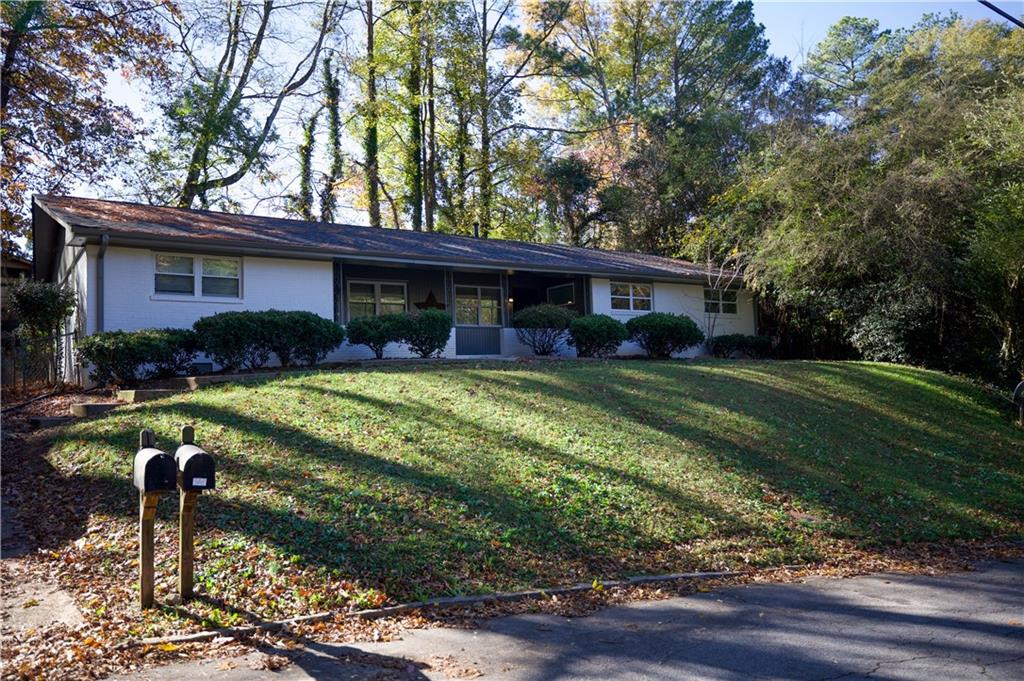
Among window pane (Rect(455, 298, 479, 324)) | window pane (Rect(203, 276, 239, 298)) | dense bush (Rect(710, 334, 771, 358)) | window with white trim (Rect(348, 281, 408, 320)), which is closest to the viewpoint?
window pane (Rect(203, 276, 239, 298))

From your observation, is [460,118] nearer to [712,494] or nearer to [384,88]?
[384,88]

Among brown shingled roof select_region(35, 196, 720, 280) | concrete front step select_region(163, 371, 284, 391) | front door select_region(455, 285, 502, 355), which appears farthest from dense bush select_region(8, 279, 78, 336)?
front door select_region(455, 285, 502, 355)

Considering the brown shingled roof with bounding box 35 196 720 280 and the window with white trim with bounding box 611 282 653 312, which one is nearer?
the brown shingled roof with bounding box 35 196 720 280

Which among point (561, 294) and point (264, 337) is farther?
point (561, 294)

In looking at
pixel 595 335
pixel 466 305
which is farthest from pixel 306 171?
pixel 595 335

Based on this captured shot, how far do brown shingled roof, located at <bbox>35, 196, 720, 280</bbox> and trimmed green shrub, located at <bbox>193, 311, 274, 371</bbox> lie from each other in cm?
220

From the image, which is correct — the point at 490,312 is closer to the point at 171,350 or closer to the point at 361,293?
the point at 361,293

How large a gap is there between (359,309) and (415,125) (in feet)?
55.9

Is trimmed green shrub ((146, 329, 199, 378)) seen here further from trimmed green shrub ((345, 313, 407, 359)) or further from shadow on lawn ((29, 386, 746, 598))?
shadow on lawn ((29, 386, 746, 598))

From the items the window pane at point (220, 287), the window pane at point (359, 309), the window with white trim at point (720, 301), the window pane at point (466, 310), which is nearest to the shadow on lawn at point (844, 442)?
the window pane at point (220, 287)

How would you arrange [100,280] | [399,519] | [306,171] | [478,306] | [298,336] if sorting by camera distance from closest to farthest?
1. [399,519]
2. [100,280]
3. [298,336]
4. [478,306]
5. [306,171]

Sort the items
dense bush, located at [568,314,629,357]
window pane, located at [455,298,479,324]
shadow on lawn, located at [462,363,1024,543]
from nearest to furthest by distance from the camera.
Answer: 1. shadow on lawn, located at [462,363,1024,543]
2. dense bush, located at [568,314,629,357]
3. window pane, located at [455,298,479,324]

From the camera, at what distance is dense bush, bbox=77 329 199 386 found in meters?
13.8

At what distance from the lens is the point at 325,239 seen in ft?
62.5
